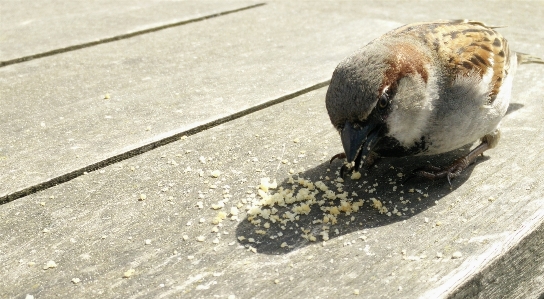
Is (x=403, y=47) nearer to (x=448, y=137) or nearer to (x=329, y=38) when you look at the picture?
(x=448, y=137)

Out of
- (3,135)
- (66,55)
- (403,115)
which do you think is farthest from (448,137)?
(66,55)

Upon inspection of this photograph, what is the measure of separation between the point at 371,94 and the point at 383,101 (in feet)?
0.24

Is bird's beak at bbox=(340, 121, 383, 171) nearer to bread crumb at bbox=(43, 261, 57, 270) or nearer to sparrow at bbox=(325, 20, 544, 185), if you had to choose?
sparrow at bbox=(325, 20, 544, 185)

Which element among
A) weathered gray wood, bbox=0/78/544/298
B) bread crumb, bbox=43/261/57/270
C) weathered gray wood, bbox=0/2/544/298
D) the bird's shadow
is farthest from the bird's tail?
bread crumb, bbox=43/261/57/270

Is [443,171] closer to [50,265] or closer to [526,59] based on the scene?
[526,59]

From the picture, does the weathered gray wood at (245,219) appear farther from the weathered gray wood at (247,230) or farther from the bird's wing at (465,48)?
the bird's wing at (465,48)

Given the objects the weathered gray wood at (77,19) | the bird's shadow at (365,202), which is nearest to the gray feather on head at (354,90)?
the bird's shadow at (365,202)

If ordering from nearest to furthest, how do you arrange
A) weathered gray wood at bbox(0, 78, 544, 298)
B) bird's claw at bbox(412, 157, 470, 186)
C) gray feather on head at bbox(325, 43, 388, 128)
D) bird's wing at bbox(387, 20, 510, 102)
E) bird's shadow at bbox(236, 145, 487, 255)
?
1. weathered gray wood at bbox(0, 78, 544, 298)
2. bird's shadow at bbox(236, 145, 487, 255)
3. gray feather on head at bbox(325, 43, 388, 128)
4. bird's claw at bbox(412, 157, 470, 186)
5. bird's wing at bbox(387, 20, 510, 102)

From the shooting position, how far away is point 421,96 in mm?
2279

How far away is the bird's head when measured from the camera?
204 cm

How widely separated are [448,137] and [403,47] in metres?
0.37

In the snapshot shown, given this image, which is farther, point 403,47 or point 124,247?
point 403,47

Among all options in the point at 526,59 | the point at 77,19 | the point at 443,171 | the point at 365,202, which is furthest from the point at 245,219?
the point at 77,19

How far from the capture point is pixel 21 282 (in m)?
1.64
